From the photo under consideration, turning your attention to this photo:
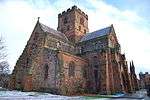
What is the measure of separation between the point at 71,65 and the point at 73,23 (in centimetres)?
1787

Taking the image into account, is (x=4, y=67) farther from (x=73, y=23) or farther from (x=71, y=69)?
(x=73, y=23)

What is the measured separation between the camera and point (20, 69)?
40.3 m

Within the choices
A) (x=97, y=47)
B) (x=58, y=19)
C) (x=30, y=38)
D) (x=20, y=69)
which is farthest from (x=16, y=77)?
(x=58, y=19)

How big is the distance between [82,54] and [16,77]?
54.8ft

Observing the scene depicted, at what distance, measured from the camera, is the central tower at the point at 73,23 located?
5134 cm

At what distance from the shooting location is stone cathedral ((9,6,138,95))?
34.9m

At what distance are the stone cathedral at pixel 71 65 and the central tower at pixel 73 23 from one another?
10.2 ft

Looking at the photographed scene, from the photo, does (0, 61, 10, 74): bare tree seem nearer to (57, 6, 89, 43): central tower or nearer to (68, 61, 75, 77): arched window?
(68, 61, 75, 77): arched window

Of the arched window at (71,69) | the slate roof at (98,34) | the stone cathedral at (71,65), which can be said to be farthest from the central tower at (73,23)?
the arched window at (71,69)

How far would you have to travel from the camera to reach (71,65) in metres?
37.6

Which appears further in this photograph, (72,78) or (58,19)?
(58,19)

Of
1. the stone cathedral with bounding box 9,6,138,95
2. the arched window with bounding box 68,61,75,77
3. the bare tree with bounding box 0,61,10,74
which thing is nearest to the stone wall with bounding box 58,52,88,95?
the stone cathedral with bounding box 9,6,138,95

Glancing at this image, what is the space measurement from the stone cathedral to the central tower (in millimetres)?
3103

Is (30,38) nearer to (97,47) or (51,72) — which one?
(51,72)
